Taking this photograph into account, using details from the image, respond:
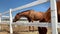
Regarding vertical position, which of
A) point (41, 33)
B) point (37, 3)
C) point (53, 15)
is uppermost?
point (37, 3)

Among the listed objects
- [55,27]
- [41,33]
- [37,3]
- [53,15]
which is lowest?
[41,33]

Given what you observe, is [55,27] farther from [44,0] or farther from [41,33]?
[41,33]

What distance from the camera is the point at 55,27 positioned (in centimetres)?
188

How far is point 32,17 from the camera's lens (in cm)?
767

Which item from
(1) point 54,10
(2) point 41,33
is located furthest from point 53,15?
(2) point 41,33

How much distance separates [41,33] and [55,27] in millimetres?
1042

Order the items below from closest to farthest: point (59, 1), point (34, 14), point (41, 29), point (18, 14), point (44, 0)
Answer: point (44, 0) < point (59, 1) < point (41, 29) < point (18, 14) < point (34, 14)

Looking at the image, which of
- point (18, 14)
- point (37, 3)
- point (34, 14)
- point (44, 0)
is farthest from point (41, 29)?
point (34, 14)

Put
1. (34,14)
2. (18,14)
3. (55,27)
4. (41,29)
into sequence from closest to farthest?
(55,27)
(41,29)
(18,14)
(34,14)

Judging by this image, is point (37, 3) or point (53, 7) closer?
point (53, 7)

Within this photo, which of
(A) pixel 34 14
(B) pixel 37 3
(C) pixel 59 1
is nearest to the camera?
(B) pixel 37 3

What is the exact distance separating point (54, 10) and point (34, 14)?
567 centimetres

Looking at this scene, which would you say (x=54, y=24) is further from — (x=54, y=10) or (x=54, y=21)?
(x=54, y=10)

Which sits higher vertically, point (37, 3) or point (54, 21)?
point (37, 3)
